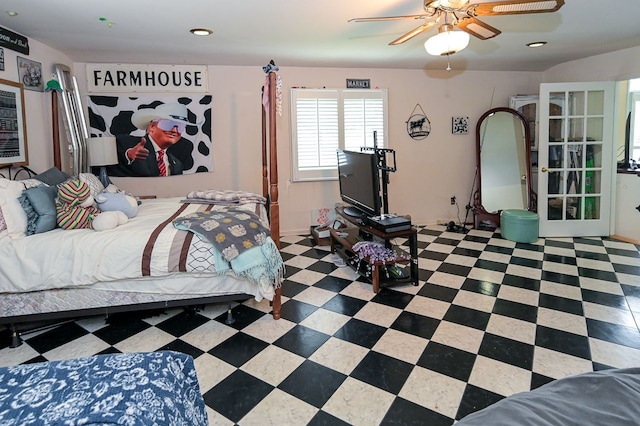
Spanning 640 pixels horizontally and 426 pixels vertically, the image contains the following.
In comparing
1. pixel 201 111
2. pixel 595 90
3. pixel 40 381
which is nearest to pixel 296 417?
pixel 40 381

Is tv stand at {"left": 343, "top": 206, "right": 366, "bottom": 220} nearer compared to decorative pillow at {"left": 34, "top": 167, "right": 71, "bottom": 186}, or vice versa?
decorative pillow at {"left": 34, "top": 167, "right": 71, "bottom": 186}

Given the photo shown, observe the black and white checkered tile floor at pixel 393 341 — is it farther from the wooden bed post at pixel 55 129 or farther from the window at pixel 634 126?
the window at pixel 634 126

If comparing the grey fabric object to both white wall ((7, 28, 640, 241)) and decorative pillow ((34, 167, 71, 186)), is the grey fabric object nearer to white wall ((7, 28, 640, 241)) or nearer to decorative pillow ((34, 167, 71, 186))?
decorative pillow ((34, 167, 71, 186))

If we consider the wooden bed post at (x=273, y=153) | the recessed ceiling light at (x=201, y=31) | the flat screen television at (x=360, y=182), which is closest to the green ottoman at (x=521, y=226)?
the flat screen television at (x=360, y=182)

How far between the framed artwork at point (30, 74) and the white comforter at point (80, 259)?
1.61 meters

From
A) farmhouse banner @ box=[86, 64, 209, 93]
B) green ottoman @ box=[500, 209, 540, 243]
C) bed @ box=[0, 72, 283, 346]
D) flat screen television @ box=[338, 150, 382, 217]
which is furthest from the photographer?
green ottoman @ box=[500, 209, 540, 243]

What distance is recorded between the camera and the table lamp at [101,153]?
13.0 feet

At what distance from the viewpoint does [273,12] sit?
277cm

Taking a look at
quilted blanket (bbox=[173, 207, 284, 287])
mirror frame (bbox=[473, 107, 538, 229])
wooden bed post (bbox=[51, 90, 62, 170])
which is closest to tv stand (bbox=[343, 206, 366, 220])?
quilted blanket (bbox=[173, 207, 284, 287])

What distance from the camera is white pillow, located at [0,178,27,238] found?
245 centimetres

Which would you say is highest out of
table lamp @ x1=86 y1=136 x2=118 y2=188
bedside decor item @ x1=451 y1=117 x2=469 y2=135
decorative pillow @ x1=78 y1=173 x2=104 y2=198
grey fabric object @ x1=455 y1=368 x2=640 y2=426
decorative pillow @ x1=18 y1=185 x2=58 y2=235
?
bedside decor item @ x1=451 y1=117 x2=469 y2=135

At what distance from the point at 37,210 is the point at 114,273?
693 millimetres

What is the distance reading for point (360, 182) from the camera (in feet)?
12.5

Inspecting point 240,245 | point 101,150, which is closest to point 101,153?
point 101,150
